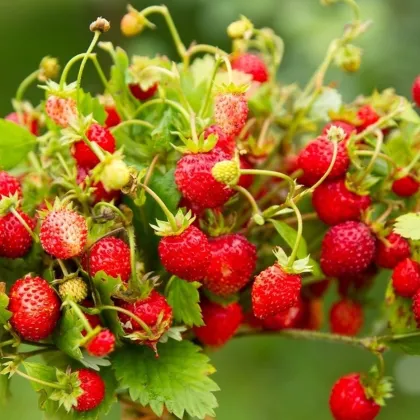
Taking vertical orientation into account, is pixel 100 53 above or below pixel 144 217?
below

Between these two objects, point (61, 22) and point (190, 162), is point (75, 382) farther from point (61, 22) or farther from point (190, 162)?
point (61, 22)

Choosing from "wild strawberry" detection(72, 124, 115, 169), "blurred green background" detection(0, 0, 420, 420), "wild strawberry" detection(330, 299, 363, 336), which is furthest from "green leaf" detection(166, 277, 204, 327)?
"blurred green background" detection(0, 0, 420, 420)

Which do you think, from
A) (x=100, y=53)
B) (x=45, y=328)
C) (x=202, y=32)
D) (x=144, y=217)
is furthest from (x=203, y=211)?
(x=100, y=53)

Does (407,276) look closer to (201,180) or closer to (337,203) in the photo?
(337,203)

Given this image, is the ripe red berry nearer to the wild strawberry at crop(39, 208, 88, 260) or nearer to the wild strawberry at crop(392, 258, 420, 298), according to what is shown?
the wild strawberry at crop(392, 258, 420, 298)

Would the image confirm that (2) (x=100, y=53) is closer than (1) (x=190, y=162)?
No

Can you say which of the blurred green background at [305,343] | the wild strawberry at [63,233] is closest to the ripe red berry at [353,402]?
the wild strawberry at [63,233]
